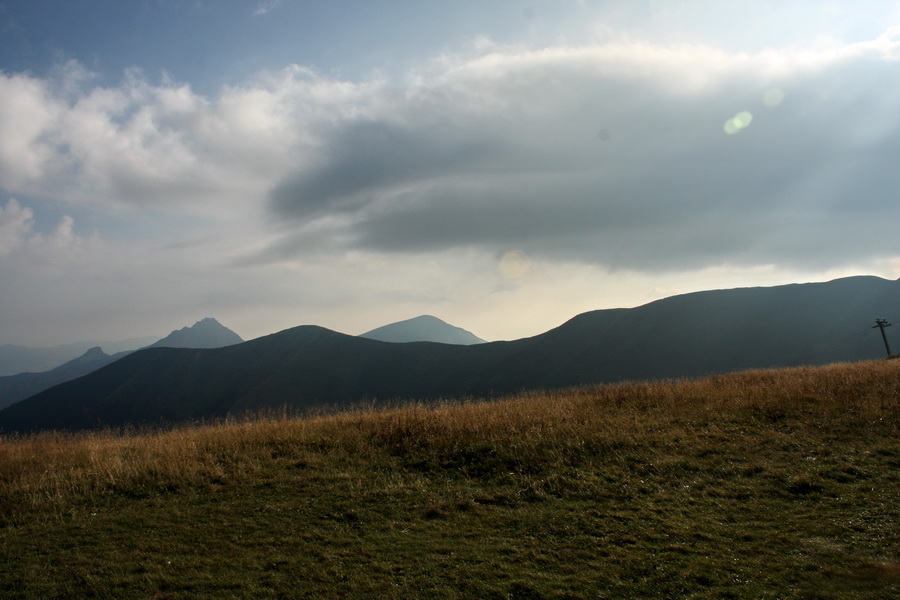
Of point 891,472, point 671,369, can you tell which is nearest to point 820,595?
point 891,472

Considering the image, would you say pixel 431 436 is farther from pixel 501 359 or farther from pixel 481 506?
pixel 501 359

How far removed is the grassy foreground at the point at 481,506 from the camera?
597 cm

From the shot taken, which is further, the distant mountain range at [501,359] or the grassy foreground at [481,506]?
the distant mountain range at [501,359]

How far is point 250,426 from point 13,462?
17.1 feet

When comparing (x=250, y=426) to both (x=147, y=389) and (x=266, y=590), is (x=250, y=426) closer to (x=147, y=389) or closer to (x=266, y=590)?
(x=266, y=590)

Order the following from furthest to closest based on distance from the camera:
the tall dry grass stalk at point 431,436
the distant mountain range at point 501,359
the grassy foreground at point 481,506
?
the distant mountain range at point 501,359, the tall dry grass stalk at point 431,436, the grassy foreground at point 481,506

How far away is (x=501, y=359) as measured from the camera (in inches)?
5566

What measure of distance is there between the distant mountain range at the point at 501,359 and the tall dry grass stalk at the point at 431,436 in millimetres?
95683

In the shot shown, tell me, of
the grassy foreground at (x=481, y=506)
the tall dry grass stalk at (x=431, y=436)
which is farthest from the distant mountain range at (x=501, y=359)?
the grassy foreground at (x=481, y=506)

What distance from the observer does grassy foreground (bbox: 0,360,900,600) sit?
5.97m

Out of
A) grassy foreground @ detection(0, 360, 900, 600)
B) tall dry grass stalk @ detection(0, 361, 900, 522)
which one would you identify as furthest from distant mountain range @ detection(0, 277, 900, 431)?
grassy foreground @ detection(0, 360, 900, 600)

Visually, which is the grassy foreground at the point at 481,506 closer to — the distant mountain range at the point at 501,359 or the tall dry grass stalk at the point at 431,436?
the tall dry grass stalk at the point at 431,436

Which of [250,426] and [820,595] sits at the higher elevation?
[250,426]

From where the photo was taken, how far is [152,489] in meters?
9.82
